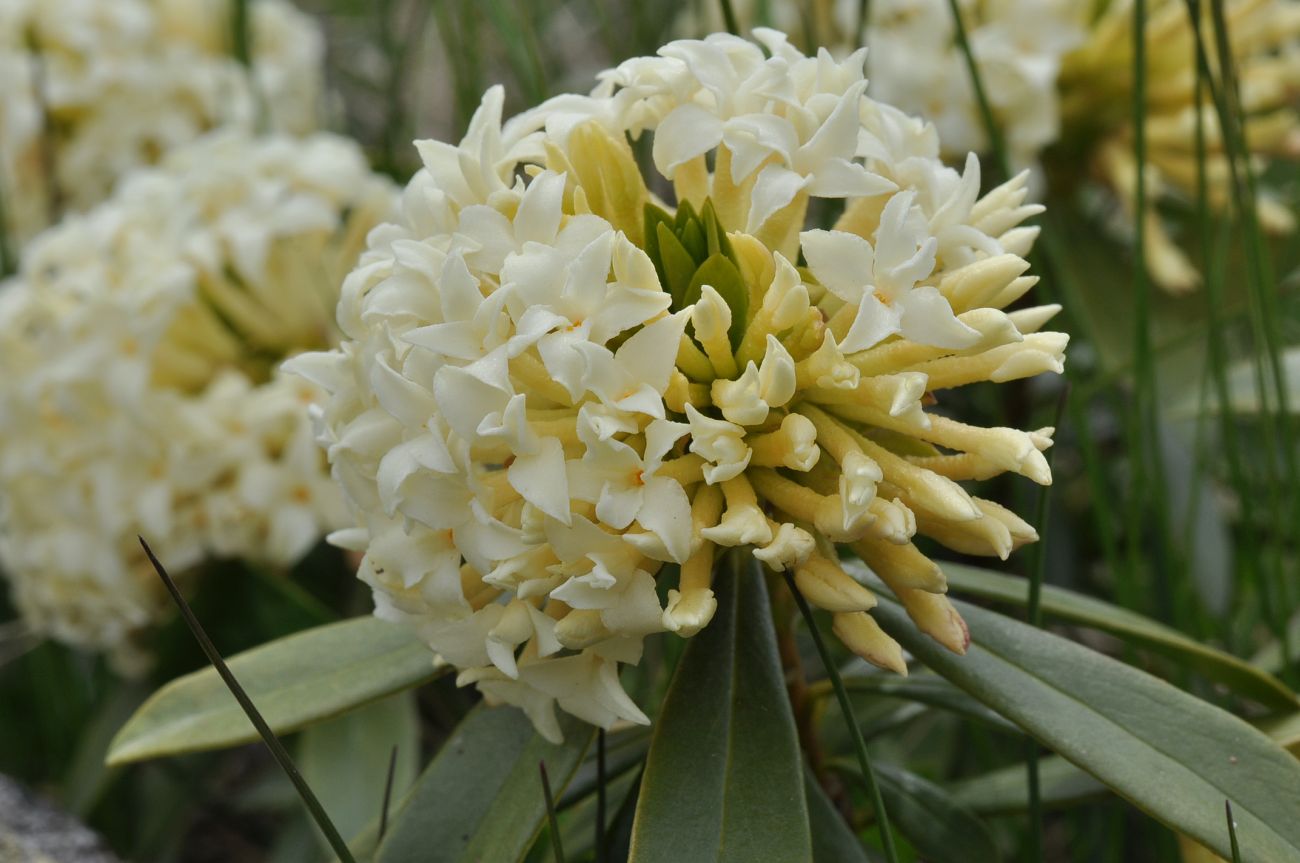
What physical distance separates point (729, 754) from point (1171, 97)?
1168 millimetres

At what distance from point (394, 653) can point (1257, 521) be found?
133 cm

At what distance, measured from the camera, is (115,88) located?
6.77ft

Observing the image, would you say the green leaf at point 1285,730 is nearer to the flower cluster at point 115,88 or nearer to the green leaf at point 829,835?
the green leaf at point 829,835

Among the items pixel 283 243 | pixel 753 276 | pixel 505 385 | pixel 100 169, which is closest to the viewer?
pixel 505 385

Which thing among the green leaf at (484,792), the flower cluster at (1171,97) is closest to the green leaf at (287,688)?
the green leaf at (484,792)

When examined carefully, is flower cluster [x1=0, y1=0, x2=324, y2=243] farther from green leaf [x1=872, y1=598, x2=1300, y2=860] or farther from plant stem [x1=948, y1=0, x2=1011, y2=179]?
green leaf [x1=872, y1=598, x2=1300, y2=860]

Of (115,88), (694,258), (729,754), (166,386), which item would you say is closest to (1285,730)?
(729,754)

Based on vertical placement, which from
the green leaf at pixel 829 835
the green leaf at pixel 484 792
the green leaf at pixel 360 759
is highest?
the green leaf at pixel 484 792

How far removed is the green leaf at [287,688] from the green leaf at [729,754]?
21 centimetres

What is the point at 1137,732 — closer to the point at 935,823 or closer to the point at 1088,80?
the point at 935,823

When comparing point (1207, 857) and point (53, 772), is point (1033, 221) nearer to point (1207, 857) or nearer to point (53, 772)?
point (1207, 857)

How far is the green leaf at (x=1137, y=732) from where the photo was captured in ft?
2.48

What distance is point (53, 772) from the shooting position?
1.92 metres

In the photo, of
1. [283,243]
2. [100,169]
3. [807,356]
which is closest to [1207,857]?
[807,356]
